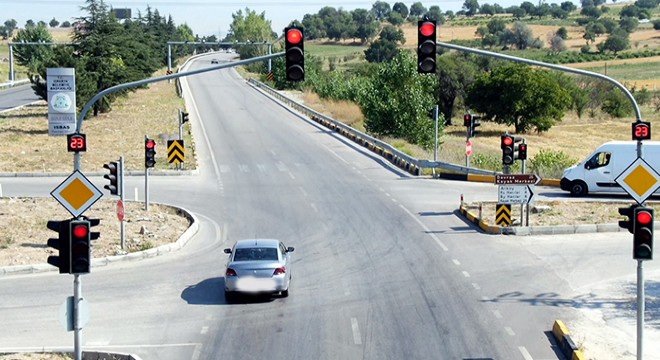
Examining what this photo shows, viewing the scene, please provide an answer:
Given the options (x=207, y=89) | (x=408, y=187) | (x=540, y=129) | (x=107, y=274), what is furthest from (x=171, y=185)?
(x=207, y=89)

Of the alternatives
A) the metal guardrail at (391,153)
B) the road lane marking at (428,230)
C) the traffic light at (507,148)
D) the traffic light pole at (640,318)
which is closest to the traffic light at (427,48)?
the traffic light pole at (640,318)

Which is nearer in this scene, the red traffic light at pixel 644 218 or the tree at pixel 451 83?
the red traffic light at pixel 644 218

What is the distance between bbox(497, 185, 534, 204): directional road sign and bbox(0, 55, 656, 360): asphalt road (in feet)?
4.07

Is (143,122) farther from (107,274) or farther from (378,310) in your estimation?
(378,310)

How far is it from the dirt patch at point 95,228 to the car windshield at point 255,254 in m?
5.73

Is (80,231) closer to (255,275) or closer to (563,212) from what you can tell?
(255,275)

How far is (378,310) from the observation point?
64.8 feet

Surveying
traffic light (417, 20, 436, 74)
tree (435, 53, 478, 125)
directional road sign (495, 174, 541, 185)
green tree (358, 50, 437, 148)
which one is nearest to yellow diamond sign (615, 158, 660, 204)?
traffic light (417, 20, 436, 74)

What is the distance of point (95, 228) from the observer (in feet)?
91.7

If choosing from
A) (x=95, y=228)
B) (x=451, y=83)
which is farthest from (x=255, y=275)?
(x=451, y=83)

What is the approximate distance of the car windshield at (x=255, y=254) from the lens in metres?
20.8

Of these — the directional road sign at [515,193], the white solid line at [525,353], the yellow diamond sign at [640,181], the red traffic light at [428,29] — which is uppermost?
the red traffic light at [428,29]

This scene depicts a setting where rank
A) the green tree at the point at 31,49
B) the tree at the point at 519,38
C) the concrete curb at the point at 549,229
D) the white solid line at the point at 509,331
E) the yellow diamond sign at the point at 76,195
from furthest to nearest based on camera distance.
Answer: the tree at the point at 519,38
the green tree at the point at 31,49
the concrete curb at the point at 549,229
the white solid line at the point at 509,331
the yellow diamond sign at the point at 76,195

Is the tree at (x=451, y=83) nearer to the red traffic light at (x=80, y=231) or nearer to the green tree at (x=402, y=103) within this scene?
the green tree at (x=402, y=103)
